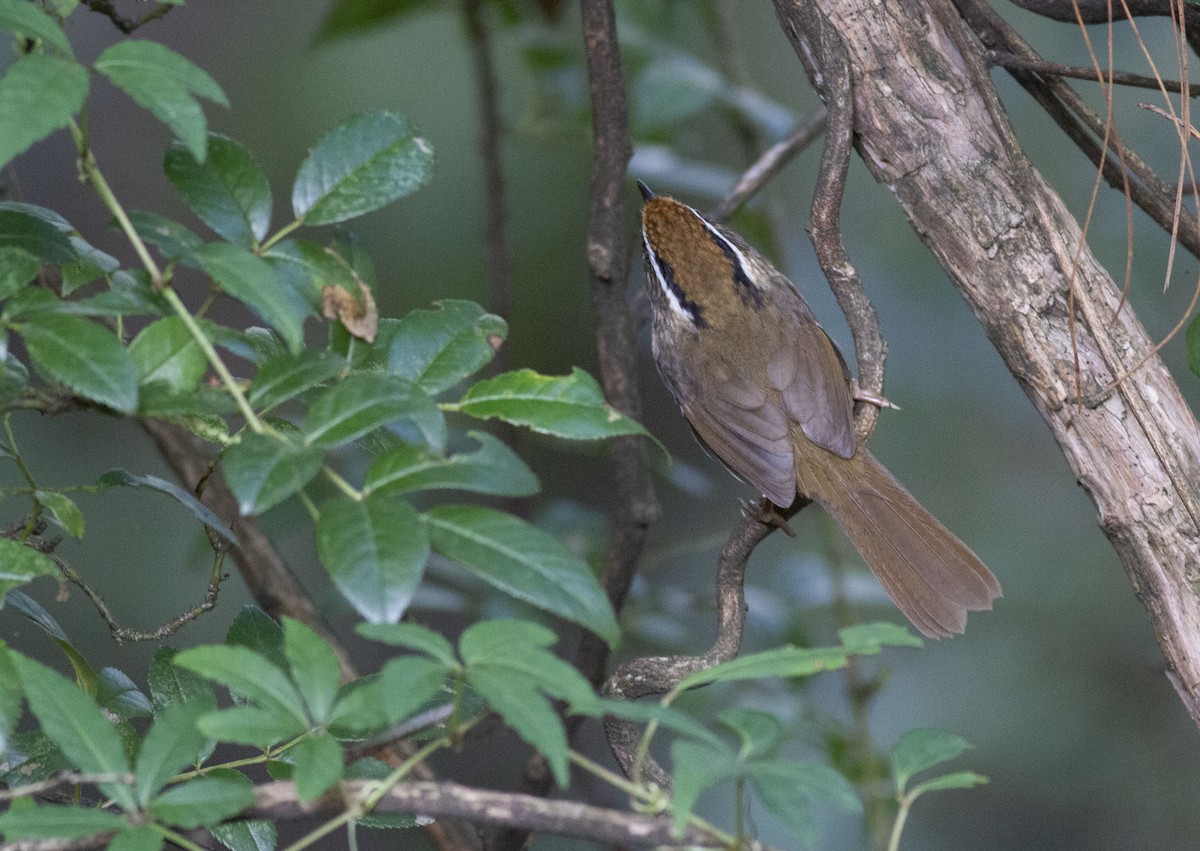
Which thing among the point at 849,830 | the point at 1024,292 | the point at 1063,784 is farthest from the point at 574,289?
the point at 1024,292

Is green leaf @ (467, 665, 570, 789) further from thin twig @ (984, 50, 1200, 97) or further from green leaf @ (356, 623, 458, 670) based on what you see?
thin twig @ (984, 50, 1200, 97)

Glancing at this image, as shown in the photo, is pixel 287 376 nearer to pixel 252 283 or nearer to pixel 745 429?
pixel 252 283

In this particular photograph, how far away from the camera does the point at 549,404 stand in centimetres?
121

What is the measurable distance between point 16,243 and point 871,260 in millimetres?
3615

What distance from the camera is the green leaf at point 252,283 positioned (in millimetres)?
1046

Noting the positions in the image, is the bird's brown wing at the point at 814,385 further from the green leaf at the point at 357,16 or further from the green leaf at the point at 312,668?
the green leaf at the point at 312,668

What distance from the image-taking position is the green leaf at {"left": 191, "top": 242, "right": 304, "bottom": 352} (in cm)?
105

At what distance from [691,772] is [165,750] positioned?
17.9 inches

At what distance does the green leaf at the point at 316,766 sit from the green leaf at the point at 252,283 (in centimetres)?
35

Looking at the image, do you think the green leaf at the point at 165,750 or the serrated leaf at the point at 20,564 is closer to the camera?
the green leaf at the point at 165,750

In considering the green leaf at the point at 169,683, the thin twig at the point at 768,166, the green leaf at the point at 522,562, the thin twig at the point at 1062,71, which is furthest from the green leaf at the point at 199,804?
the thin twig at the point at 768,166

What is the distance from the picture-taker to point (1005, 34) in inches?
73.8

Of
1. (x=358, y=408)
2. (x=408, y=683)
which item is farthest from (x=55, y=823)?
(x=358, y=408)

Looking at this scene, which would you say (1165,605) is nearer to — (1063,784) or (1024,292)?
(1024,292)
